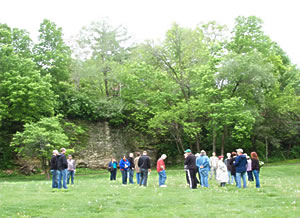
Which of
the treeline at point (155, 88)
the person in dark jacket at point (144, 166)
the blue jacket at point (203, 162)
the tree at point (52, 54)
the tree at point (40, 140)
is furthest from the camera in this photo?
the tree at point (52, 54)

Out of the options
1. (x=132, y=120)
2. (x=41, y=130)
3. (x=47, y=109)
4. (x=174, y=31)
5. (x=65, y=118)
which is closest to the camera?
(x=41, y=130)

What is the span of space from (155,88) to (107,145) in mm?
9002

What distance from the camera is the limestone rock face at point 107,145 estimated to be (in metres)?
36.2

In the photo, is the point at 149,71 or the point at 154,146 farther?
the point at 154,146

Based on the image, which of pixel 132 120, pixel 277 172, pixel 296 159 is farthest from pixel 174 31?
pixel 296 159

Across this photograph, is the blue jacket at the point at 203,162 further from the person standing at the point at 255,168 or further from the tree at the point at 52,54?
the tree at the point at 52,54

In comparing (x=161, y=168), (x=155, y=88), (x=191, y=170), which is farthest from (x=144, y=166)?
(x=155, y=88)

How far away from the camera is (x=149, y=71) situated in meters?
36.0

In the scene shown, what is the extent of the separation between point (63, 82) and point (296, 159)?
30.3 metres

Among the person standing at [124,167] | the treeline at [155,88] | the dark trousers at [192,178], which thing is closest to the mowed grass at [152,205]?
the dark trousers at [192,178]

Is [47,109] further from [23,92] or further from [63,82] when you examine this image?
[63,82]

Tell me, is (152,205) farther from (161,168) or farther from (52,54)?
(52,54)

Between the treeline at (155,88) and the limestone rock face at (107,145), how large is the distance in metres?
1.25

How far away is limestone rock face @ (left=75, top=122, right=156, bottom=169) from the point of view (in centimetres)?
3616
